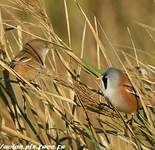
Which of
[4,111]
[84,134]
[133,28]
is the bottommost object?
[84,134]

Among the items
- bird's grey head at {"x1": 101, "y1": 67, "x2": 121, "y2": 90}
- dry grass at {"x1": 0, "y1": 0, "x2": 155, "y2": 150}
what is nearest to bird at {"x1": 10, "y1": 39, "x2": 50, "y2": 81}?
dry grass at {"x1": 0, "y1": 0, "x2": 155, "y2": 150}

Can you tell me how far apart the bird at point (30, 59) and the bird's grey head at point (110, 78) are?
49 cm

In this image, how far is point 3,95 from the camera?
4.22m

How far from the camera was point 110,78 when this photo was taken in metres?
4.18

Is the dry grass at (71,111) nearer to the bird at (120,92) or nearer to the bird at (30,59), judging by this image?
the bird at (120,92)

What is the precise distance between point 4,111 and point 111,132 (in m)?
0.76

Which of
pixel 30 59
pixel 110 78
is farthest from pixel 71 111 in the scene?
pixel 30 59

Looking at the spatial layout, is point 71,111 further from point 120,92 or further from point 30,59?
point 30,59

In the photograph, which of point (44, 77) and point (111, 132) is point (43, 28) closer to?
point (44, 77)

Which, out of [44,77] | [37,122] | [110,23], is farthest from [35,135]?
[110,23]

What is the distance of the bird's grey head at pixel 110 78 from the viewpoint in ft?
13.4

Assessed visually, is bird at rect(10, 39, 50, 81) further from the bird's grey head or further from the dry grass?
the bird's grey head

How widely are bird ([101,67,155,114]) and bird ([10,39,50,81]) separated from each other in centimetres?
50

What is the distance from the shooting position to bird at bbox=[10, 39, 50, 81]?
4609 millimetres
